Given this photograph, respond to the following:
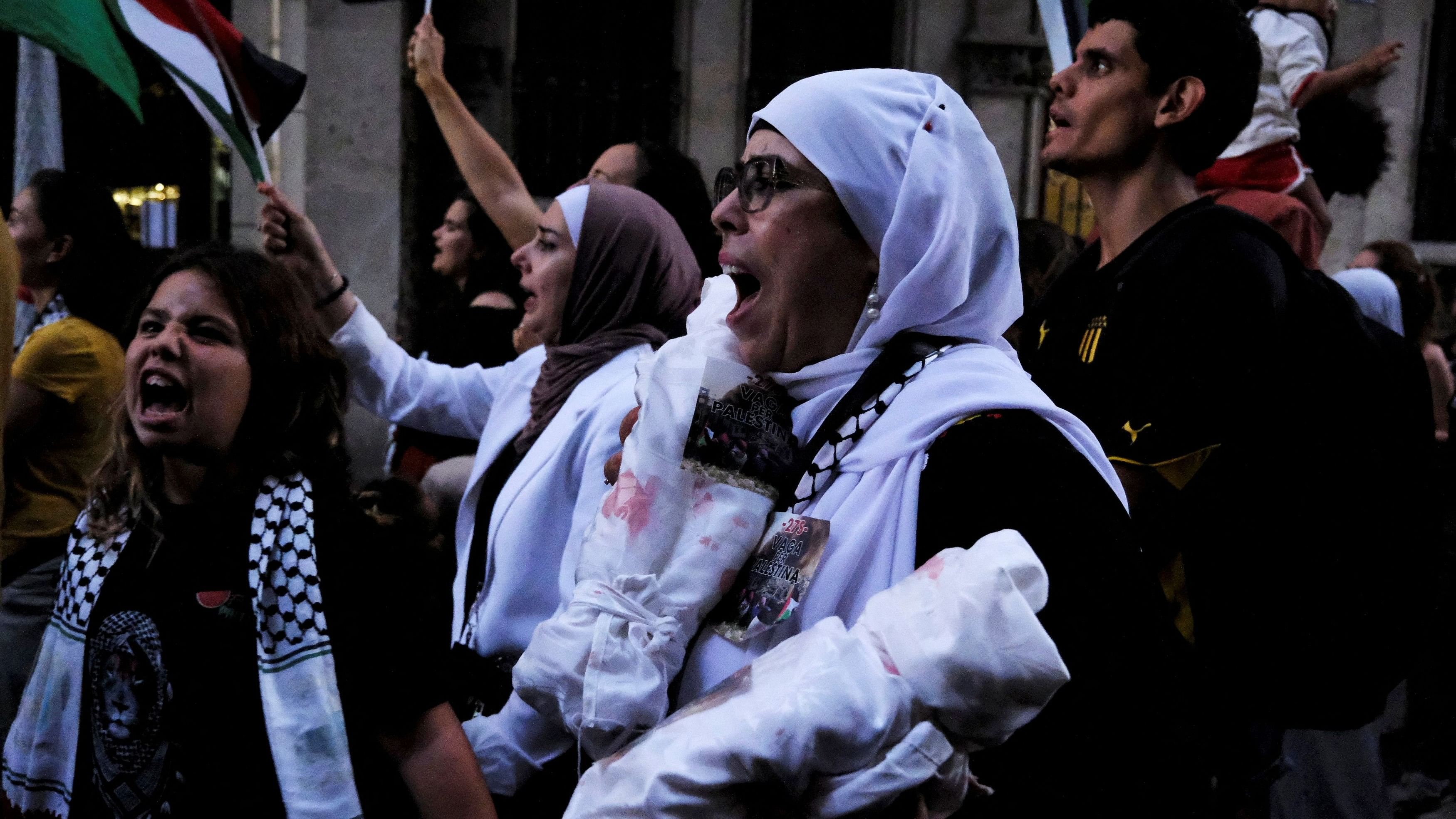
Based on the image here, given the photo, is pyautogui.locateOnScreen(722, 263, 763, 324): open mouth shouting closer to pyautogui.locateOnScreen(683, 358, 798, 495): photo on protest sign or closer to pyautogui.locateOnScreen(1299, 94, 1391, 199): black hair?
pyautogui.locateOnScreen(683, 358, 798, 495): photo on protest sign

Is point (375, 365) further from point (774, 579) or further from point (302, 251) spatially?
point (774, 579)

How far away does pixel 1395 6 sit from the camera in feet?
40.5

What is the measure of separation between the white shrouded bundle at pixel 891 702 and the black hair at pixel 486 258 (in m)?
4.62

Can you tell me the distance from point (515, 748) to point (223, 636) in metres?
0.64

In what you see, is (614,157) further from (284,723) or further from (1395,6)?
(1395,6)

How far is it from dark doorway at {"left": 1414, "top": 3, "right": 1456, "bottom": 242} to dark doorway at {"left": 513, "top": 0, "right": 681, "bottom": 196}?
7.27 metres

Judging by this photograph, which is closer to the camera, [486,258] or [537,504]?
[537,504]

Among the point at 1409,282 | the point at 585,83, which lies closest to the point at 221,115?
the point at 1409,282

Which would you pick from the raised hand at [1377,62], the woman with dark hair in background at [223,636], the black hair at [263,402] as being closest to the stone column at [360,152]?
the raised hand at [1377,62]

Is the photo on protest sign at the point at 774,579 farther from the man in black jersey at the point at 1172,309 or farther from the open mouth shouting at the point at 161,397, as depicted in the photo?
the open mouth shouting at the point at 161,397

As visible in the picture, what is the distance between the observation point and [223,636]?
7.18 feet

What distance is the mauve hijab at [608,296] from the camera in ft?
11.2

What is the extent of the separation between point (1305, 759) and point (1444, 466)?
3069 millimetres

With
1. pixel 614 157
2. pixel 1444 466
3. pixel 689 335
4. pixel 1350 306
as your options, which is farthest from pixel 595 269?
pixel 1444 466
